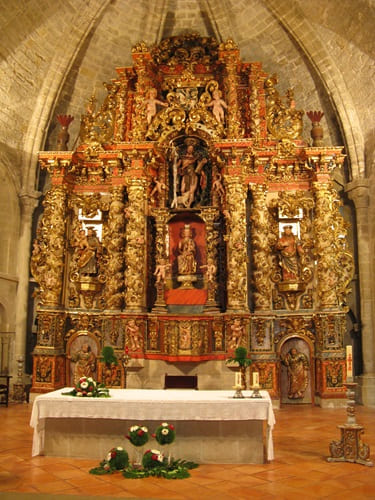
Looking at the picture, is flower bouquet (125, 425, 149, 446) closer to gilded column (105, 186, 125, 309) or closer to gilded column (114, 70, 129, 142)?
gilded column (105, 186, 125, 309)

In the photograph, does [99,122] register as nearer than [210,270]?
No

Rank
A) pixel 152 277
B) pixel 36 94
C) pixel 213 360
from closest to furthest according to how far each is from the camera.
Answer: pixel 213 360 → pixel 152 277 → pixel 36 94

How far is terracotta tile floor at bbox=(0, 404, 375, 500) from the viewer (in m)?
6.32

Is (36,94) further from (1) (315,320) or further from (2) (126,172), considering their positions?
(1) (315,320)

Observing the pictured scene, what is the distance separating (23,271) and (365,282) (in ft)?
35.4

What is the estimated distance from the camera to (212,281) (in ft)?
50.8

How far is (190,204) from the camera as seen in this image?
16.3 m

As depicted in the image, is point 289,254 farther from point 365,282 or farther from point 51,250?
point 51,250

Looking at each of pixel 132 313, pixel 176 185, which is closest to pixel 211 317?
pixel 132 313

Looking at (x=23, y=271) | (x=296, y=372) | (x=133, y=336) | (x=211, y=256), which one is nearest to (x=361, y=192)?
(x=211, y=256)

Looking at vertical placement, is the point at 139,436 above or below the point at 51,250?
below

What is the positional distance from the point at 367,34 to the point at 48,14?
967cm

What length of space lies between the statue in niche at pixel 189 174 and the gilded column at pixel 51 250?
3557mm

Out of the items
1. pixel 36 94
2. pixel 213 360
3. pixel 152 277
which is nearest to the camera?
pixel 213 360
